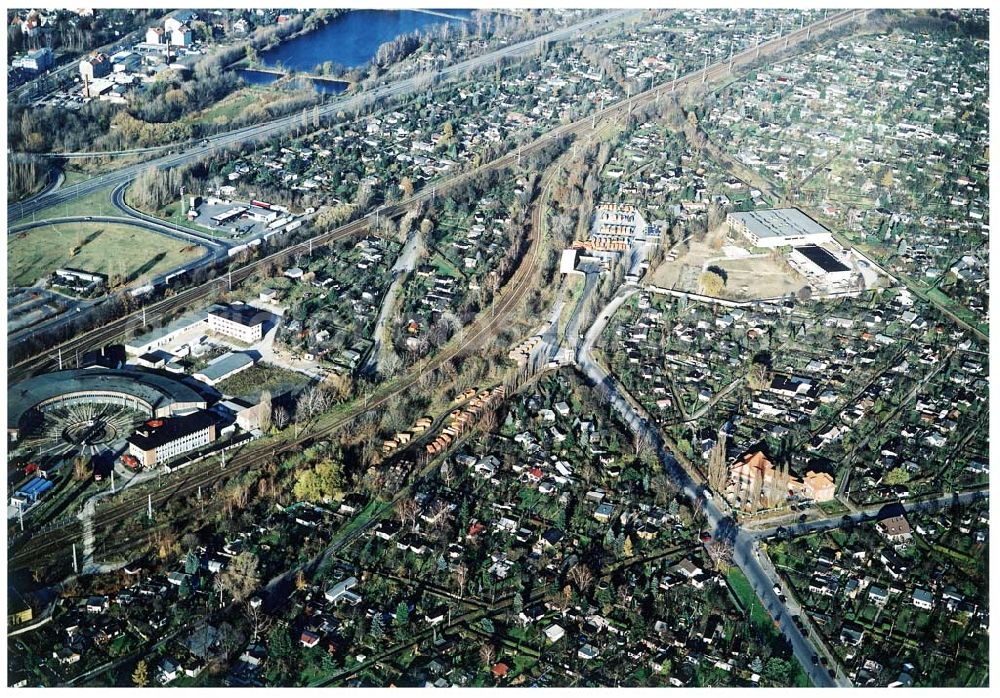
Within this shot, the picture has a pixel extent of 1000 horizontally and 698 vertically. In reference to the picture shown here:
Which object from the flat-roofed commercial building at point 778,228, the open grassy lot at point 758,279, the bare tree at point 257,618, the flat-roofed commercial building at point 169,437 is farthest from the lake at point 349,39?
the bare tree at point 257,618

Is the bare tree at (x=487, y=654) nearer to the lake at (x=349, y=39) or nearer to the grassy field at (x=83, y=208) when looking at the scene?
the grassy field at (x=83, y=208)

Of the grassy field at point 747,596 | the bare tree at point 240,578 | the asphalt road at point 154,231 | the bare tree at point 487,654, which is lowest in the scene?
the asphalt road at point 154,231

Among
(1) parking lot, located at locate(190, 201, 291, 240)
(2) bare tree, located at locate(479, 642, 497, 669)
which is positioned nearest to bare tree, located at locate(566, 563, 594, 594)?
(2) bare tree, located at locate(479, 642, 497, 669)

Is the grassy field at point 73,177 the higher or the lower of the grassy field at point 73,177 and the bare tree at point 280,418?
the lower

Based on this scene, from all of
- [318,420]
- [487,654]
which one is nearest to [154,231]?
[318,420]

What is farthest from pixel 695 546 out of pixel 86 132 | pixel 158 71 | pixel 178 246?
pixel 158 71

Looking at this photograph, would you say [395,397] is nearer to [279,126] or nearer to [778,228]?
[778,228]
